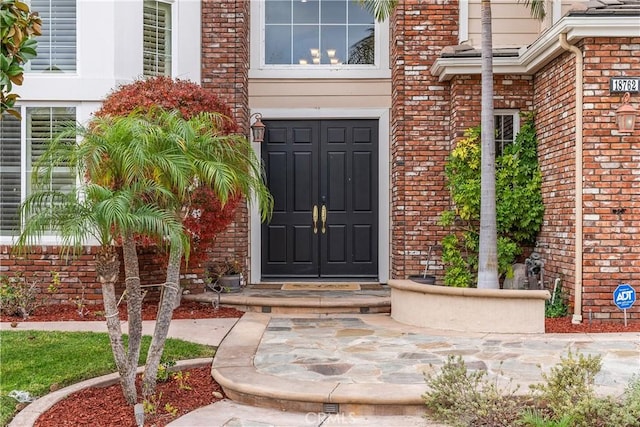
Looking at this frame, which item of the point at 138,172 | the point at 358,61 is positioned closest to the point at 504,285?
the point at 358,61

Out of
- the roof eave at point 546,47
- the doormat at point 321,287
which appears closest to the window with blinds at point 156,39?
the doormat at point 321,287

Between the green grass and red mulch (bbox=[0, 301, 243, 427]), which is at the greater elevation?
the green grass

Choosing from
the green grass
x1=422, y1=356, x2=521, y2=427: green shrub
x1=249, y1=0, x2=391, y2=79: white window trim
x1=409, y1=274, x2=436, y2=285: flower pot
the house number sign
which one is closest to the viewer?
x1=422, y1=356, x2=521, y2=427: green shrub

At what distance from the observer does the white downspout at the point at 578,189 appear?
6688 mm

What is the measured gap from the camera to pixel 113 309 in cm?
419

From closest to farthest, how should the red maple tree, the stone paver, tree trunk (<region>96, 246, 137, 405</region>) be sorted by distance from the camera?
tree trunk (<region>96, 246, 137, 405</region>)
the stone paver
the red maple tree

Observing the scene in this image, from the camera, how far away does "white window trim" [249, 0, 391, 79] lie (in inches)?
377

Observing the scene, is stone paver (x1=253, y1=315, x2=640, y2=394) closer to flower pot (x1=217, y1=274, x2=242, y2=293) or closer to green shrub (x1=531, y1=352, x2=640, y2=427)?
green shrub (x1=531, y1=352, x2=640, y2=427)

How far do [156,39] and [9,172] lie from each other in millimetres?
2725

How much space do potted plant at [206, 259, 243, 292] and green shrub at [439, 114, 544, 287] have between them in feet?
9.54

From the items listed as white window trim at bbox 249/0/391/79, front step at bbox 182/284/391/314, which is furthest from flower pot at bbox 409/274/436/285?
white window trim at bbox 249/0/391/79

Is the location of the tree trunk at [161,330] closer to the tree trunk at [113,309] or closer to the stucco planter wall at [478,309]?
the tree trunk at [113,309]

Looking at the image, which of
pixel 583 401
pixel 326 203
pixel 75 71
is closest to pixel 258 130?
pixel 326 203

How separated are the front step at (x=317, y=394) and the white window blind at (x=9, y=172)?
465cm
